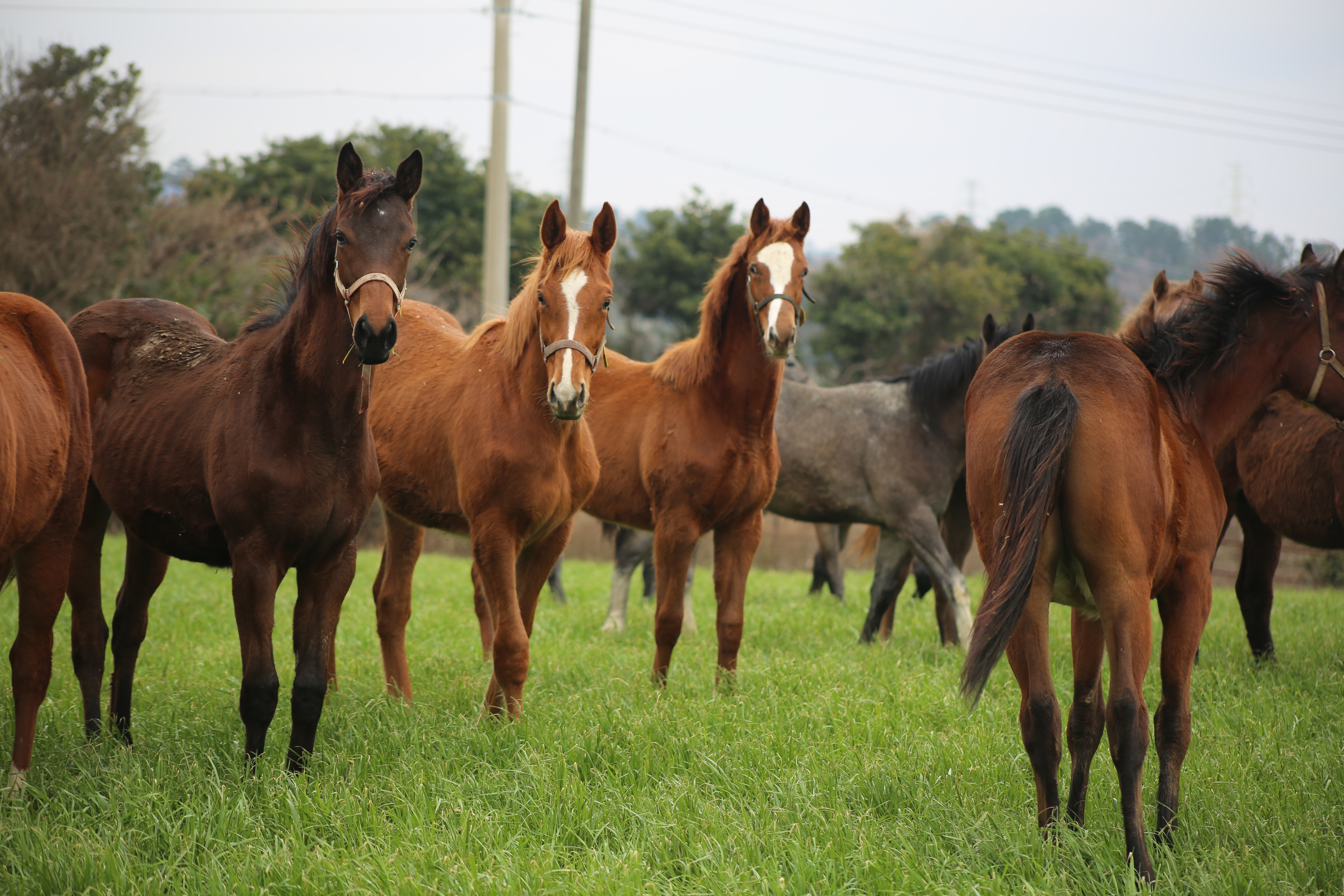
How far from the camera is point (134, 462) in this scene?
13.7 feet

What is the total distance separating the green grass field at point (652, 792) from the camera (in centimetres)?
283

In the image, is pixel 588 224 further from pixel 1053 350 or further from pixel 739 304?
pixel 1053 350

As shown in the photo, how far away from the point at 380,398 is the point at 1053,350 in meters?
3.74

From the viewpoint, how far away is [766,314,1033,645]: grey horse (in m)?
7.11

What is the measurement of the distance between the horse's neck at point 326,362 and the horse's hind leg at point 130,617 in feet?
4.24

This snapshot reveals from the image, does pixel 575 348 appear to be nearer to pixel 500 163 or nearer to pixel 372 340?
pixel 372 340

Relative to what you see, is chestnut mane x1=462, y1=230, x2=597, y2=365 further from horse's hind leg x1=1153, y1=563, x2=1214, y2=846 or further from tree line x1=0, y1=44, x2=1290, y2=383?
tree line x1=0, y1=44, x2=1290, y2=383

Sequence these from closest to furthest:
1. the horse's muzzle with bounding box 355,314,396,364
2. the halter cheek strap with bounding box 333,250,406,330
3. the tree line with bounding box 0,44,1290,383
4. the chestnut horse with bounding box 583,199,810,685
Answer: the horse's muzzle with bounding box 355,314,396,364, the halter cheek strap with bounding box 333,250,406,330, the chestnut horse with bounding box 583,199,810,685, the tree line with bounding box 0,44,1290,383

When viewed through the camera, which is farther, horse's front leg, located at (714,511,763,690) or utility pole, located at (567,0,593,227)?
utility pole, located at (567,0,593,227)

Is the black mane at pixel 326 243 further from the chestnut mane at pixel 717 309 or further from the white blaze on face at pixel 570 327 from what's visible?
the chestnut mane at pixel 717 309

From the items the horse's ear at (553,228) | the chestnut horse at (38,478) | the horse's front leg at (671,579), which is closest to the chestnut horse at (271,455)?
the chestnut horse at (38,478)

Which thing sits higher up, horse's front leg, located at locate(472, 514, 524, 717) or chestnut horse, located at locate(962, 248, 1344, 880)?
chestnut horse, located at locate(962, 248, 1344, 880)

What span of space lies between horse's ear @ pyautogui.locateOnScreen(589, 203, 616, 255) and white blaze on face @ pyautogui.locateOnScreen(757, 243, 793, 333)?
3.01 ft

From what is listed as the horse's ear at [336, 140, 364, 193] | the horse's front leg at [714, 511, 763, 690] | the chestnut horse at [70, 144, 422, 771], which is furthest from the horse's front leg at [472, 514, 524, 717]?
the horse's ear at [336, 140, 364, 193]
